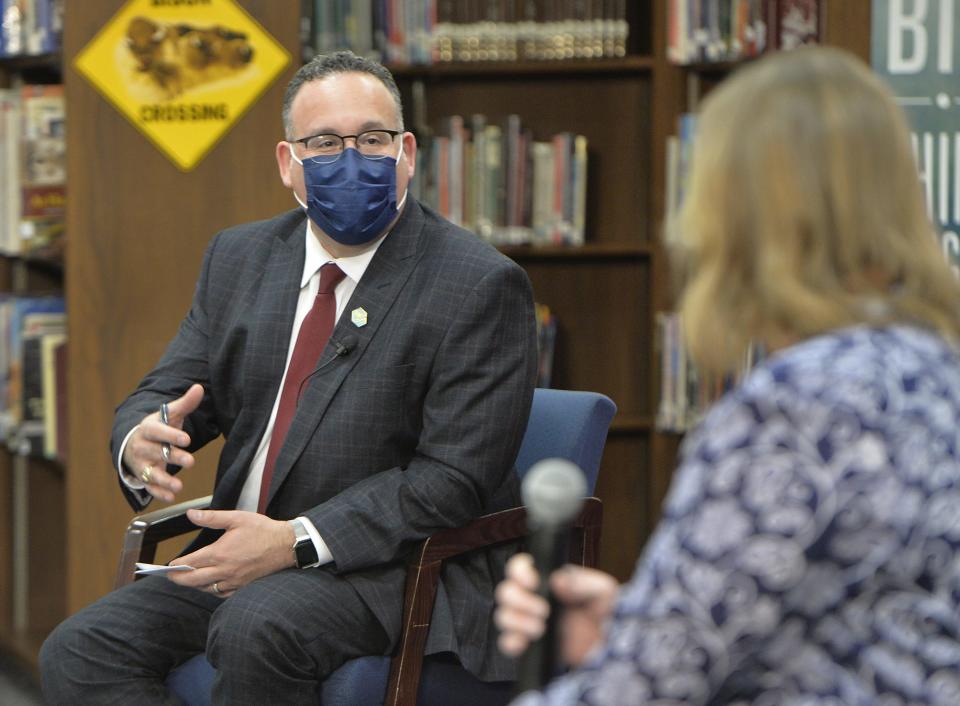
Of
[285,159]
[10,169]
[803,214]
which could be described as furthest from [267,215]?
[803,214]

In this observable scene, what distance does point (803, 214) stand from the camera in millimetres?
1123

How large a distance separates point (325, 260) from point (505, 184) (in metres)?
1.33

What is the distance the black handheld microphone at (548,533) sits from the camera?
107 cm

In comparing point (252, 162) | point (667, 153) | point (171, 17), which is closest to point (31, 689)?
point (252, 162)

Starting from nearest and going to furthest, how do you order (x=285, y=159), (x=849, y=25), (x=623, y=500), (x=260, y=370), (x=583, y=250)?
(x=260, y=370), (x=285, y=159), (x=849, y=25), (x=583, y=250), (x=623, y=500)

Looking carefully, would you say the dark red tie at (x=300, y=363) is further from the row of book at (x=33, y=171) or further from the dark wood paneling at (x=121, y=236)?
the row of book at (x=33, y=171)

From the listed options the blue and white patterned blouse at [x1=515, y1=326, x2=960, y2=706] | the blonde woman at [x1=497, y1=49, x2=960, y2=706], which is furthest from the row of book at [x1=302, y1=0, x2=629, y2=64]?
the blue and white patterned blouse at [x1=515, y1=326, x2=960, y2=706]

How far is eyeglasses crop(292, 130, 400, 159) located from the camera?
2350 mm

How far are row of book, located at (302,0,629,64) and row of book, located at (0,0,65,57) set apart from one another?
0.66 metres

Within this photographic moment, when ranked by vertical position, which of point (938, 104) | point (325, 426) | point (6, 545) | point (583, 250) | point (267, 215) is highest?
point (938, 104)

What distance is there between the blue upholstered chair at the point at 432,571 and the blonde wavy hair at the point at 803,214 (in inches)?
39.2

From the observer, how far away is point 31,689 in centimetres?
366

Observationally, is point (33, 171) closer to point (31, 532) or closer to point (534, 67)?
point (31, 532)

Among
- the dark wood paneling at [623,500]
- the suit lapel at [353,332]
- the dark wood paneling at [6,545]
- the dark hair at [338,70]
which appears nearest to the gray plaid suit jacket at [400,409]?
the suit lapel at [353,332]
